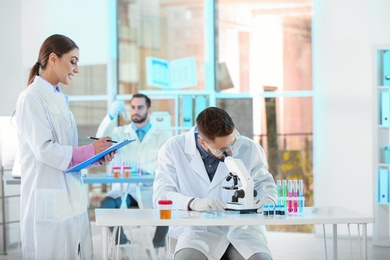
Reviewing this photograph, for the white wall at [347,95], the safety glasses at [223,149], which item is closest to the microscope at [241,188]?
the safety glasses at [223,149]

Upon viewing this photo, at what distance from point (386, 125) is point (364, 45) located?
0.96m

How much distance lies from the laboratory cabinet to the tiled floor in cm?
20

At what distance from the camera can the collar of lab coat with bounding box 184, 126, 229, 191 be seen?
3.07 meters

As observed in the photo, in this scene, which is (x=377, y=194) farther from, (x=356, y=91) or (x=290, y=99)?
(x=290, y=99)

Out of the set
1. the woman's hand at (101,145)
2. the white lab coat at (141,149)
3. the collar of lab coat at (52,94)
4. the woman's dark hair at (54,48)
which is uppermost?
the woman's dark hair at (54,48)

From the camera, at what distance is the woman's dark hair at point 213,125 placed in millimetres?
2895

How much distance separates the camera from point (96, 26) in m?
7.51

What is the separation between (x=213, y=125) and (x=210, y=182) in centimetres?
33

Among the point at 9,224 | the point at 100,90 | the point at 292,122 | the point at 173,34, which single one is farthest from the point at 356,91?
the point at 9,224

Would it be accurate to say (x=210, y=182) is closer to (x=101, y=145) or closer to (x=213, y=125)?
(x=213, y=125)

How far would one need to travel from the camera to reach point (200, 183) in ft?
10.2

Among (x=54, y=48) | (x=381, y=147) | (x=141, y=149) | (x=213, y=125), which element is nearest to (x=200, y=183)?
(x=213, y=125)

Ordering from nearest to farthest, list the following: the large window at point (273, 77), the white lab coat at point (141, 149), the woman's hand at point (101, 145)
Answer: the woman's hand at point (101, 145) → the white lab coat at point (141, 149) → the large window at point (273, 77)

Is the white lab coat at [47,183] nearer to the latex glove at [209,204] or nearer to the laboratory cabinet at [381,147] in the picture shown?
the latex glove at [209,204]
